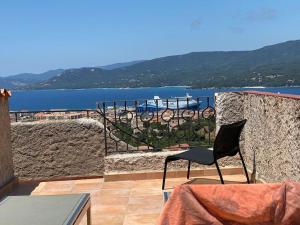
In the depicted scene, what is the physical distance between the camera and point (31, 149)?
6500mm

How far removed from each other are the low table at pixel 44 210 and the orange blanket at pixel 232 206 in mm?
742

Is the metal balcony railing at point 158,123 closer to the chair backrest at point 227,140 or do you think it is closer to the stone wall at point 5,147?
the stone wall at point 5,147

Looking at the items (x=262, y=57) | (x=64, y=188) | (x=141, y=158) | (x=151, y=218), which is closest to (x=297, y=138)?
(x=151, y=218)

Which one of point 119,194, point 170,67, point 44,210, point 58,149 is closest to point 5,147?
point 58,149

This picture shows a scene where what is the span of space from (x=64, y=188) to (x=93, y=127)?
3.12 ft

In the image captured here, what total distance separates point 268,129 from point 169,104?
6.37ft

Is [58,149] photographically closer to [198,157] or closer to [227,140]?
[198,157]

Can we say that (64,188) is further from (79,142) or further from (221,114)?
(221,114)

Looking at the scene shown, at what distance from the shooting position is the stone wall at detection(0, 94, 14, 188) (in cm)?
578

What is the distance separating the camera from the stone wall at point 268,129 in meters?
4.42

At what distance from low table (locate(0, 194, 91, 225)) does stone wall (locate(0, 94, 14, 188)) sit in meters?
2.69

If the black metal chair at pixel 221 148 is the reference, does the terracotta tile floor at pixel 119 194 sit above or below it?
below

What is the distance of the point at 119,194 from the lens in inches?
218

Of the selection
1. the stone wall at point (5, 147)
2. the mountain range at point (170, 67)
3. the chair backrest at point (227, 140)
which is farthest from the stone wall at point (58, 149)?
the mountain range at point (170, 67)
